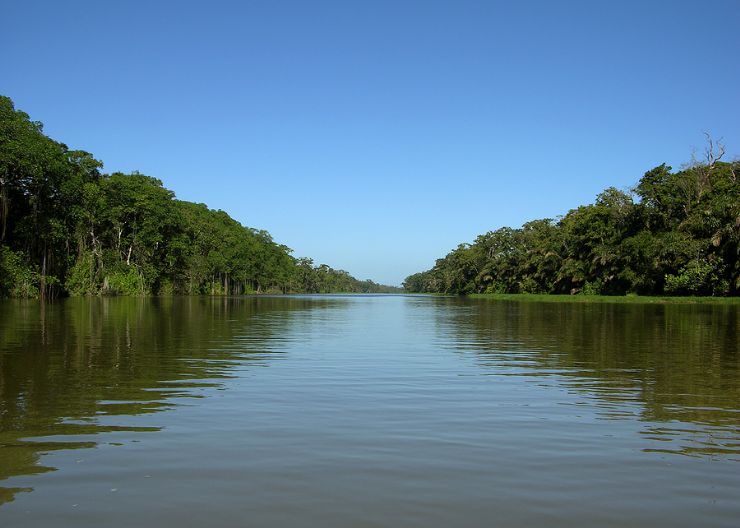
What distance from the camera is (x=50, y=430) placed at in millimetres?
7551

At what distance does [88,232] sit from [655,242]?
6739cm

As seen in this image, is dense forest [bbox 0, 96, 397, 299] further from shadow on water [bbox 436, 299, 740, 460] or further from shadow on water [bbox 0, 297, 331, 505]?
shadow on water [bbox 436, 299, 740, 460]

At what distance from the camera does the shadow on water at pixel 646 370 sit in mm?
8125

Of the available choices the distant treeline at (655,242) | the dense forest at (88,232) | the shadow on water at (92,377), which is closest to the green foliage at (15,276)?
the dense forest at (88,232)

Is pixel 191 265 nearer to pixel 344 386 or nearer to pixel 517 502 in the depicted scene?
pixel 344 386

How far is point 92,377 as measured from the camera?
1188cm

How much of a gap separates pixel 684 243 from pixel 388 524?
226ft

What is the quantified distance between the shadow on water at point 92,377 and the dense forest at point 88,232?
120 ft

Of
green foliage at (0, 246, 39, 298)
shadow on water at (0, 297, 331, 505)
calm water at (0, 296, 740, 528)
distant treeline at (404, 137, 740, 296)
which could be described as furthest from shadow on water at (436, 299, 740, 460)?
green foliage at (0, 246, 39, 298)

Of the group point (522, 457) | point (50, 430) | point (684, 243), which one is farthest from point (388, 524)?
point (684, 243)

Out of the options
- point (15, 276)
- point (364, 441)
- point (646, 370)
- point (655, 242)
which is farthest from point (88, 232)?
point (364, 441)

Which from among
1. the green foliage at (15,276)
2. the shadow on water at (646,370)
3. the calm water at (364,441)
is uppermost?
the green foliage at (15,276)

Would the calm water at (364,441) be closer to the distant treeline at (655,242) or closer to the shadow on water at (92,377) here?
the shadow on water at (92,377)

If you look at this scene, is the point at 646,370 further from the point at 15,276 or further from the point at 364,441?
the point at 15,276
